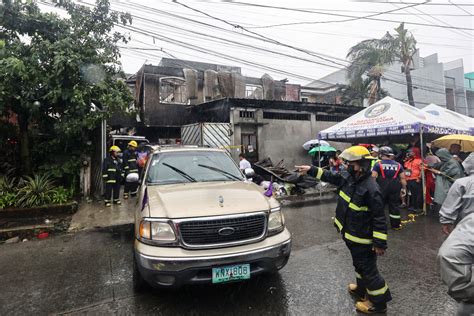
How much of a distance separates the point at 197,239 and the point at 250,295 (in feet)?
3.29

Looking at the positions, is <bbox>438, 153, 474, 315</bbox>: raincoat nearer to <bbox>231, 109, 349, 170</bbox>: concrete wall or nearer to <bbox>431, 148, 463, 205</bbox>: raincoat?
<bbox>431, 148, 463, 205</bbox>: raincoat

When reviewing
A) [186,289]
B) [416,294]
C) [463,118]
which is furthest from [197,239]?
[463,118]

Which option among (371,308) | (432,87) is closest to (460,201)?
(371,308)

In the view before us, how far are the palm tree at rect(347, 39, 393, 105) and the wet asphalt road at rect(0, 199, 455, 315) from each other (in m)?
16.7

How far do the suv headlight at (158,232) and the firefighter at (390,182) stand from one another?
4598 millimetres

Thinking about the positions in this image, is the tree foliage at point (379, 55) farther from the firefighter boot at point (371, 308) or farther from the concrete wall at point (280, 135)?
the firefighter boot at point (371, 308)

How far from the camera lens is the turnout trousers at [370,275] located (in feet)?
9.07

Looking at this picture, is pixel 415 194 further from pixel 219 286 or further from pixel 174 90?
pixel 174 90

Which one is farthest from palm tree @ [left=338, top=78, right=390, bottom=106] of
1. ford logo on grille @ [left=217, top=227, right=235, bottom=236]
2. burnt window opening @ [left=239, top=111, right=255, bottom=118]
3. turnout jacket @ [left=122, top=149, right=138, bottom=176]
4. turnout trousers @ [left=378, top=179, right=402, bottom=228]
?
ford logo on grille @ [left=217, top=227, right=235, bottom=236]

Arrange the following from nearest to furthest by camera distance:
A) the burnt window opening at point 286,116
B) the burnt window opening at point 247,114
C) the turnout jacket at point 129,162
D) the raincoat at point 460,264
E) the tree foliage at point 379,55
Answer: the raincoat at point 460,264
the turnout jacket at point 129,162
the burnt window opening at point 247,114
the burnt window opening at point 286,116
the tree foliage at point 379,55

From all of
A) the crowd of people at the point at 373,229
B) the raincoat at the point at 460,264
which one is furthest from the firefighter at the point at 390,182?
the raincoat at the point at 460,264

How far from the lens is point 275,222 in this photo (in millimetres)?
3176

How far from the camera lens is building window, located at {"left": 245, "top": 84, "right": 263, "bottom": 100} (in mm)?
19891

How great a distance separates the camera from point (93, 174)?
9094 millimetres
